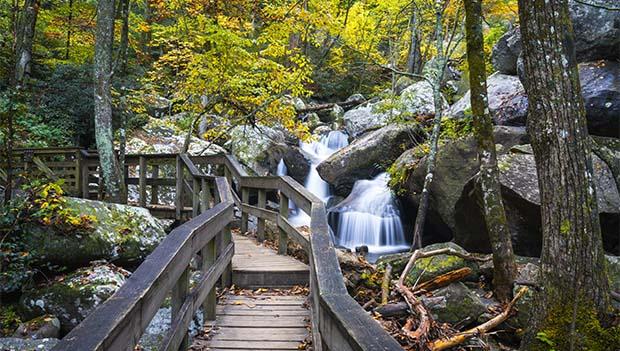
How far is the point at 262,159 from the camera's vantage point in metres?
15.5

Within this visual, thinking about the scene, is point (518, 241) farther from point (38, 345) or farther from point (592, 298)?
point (38, 345)

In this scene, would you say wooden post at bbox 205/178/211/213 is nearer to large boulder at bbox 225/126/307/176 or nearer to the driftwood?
large boulder at bbox 225/126/307/176

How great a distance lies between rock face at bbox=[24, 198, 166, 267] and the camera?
18.4 feet

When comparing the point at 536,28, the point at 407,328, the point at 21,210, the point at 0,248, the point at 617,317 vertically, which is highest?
the point at 536,28

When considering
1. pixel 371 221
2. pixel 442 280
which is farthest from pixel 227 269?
pixel 371 221

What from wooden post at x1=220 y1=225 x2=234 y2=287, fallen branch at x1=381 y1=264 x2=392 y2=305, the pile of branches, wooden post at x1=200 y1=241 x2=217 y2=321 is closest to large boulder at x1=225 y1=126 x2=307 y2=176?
the pile of branches

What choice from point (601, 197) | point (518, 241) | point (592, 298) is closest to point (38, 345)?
point (592, 298)

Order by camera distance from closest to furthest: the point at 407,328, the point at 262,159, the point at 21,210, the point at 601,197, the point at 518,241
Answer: the point at 407,328
the point at 21,210
the point at 601,197
the point at 518,241
the point at 262,159

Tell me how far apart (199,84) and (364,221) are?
5.93 metres

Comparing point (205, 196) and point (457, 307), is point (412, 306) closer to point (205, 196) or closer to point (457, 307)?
point (457, 307)

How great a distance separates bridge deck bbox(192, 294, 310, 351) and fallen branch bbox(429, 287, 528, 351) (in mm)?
1450

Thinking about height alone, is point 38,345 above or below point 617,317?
below

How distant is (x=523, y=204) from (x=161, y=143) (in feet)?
42.5

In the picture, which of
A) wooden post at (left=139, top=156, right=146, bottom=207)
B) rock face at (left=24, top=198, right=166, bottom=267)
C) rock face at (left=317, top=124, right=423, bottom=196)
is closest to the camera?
rock face at (left=24, top=198, right=166, bottom=267)
